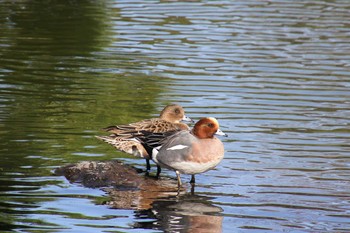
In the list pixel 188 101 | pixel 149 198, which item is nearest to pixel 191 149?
pixel 149 198

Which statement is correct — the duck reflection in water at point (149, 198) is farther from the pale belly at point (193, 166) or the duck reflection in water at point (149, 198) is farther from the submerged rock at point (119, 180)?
the pale belly at point (193, 166)

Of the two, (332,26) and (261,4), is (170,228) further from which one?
(261,4)

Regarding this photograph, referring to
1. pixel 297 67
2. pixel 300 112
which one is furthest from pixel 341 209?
pixel 297 67

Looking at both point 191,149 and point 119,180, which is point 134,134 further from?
point 191,149

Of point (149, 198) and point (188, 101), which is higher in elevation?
point (188, 101)

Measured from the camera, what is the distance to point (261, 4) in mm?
22891

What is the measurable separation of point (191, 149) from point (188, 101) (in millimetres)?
4062

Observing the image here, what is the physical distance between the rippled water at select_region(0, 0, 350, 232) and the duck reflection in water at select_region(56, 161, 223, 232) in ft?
0.11

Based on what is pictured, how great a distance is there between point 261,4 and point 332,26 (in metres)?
2.97

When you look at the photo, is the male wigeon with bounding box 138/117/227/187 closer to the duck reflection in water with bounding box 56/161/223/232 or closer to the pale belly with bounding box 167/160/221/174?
the pale belly with bounding box 167/160/221/174

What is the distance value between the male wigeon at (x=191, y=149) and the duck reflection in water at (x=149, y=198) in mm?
271

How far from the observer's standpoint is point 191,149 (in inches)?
408

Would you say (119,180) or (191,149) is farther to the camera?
(119,180)

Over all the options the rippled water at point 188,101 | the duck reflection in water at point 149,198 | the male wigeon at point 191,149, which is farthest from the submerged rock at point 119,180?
the male wigeon at point 191,149
